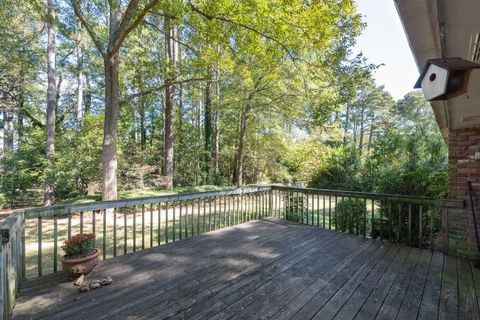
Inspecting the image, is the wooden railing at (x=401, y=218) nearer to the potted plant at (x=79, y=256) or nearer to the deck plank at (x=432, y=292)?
the deck plank at (x=432, y=292)

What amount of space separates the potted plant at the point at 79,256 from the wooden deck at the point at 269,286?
15cm

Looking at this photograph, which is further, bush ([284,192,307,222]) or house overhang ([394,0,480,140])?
bush ([284,192,307,222])

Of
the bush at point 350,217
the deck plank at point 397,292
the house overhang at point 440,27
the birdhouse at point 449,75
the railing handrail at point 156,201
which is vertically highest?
the house overhang at point 440,27

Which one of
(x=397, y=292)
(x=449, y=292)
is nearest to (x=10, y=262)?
(x=397, y=292)

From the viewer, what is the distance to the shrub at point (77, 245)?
103 inches

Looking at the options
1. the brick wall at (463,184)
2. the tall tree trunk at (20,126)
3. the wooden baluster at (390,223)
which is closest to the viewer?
the brick wall at (463,184)

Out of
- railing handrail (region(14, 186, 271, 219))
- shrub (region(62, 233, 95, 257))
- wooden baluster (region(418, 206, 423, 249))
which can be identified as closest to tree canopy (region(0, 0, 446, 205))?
wooden baluster (region(418, 206, 423, 249))

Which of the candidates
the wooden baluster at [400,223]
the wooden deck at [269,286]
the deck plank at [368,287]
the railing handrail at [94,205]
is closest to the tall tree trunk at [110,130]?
the railing handrail at [94,205]

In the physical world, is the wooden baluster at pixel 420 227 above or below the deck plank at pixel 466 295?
above

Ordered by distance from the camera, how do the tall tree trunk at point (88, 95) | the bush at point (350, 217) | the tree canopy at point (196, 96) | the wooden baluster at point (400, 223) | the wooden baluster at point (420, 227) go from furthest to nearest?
the tall tree trunk at point (88, 95)
the tree canopy at point (196, 96)
the bush at point (350, 217)
the wooden baluster at point (400, 223)
the wooden baluster at point (420, 227)

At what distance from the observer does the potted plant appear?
2.56 meters

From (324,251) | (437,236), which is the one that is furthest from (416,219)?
(324,251)

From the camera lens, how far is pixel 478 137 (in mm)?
3436

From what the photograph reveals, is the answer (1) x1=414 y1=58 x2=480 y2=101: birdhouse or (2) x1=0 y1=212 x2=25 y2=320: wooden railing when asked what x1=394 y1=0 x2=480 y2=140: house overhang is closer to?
(1) x1=414 y1=58 x2=480 y2=101: birdhouse
